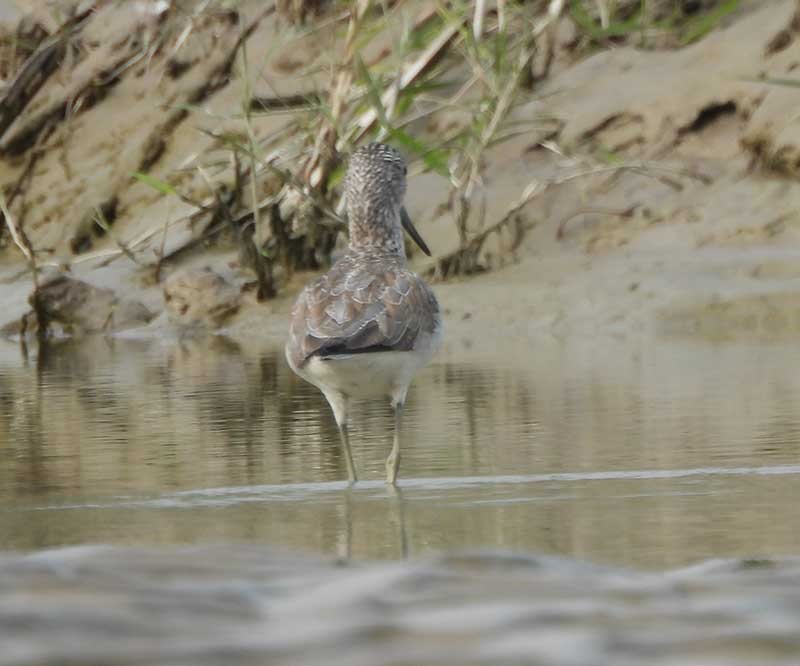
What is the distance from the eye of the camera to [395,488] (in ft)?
20.9

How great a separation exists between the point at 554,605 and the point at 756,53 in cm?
1018

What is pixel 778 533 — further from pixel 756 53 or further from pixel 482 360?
pixel 756 53

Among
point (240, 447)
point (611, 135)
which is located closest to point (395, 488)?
point (240, 447)

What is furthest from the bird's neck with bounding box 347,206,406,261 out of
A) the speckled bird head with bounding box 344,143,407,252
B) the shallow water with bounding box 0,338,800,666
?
the shallow water with bounding box 0,338,800,666

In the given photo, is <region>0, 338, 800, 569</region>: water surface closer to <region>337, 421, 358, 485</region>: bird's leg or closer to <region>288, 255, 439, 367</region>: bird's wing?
<region>337, 421, 358, 485</region>: bird's leg

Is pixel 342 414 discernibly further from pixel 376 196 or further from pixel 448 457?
pixel 376 196

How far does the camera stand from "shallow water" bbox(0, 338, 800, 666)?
2.86 metres

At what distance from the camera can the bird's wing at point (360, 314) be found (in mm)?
6434

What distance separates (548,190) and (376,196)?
491 centimetres

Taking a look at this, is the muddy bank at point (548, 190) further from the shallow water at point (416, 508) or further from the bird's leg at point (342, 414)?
the bird's leg at point (342, 414)

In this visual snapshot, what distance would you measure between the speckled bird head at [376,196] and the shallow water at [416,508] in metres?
0.76

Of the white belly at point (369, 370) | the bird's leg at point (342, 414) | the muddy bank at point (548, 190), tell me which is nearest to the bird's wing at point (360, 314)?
the white belly at point (369, 370)

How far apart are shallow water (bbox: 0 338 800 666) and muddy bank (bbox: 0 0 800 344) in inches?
24.9

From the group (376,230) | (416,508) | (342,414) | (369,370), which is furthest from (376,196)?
(416,508)
